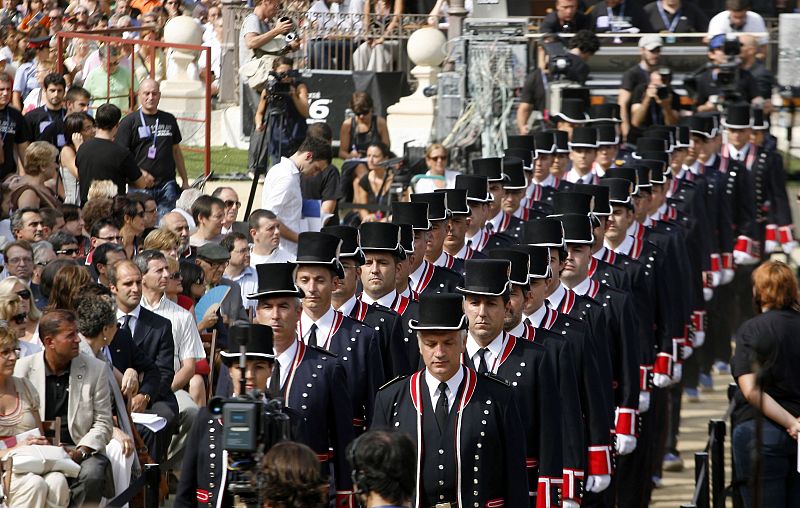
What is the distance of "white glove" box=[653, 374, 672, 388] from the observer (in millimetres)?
11148

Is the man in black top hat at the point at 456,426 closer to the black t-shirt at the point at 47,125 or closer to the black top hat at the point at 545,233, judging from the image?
the black top hat at the point at 545,233

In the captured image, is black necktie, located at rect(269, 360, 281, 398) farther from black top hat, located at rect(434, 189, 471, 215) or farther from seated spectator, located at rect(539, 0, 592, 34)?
seated spectator, located at rect(539, 0, 592, 34)

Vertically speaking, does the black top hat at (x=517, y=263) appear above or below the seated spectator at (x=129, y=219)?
above

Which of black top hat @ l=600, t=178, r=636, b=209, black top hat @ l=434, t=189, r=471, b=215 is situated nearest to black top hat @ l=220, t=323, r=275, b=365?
black top hat @ l=434, t=189, r=471, b=215

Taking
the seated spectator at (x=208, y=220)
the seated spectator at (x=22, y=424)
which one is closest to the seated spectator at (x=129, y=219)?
the seated spectator at (x=208, y=220)

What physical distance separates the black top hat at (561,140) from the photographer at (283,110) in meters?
2.32

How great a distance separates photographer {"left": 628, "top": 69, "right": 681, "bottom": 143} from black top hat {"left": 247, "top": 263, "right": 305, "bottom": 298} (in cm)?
1032

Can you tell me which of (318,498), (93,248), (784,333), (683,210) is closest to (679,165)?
(683,210)

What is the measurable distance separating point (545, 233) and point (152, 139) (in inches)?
217

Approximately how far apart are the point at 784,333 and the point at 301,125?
794cm

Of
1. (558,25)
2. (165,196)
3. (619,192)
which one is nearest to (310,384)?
(619,192)

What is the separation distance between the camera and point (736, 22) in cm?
1909

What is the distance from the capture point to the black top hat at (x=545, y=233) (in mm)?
9156

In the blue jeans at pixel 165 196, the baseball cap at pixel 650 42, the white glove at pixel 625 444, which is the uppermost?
the baseball cap at pixel 650 42
